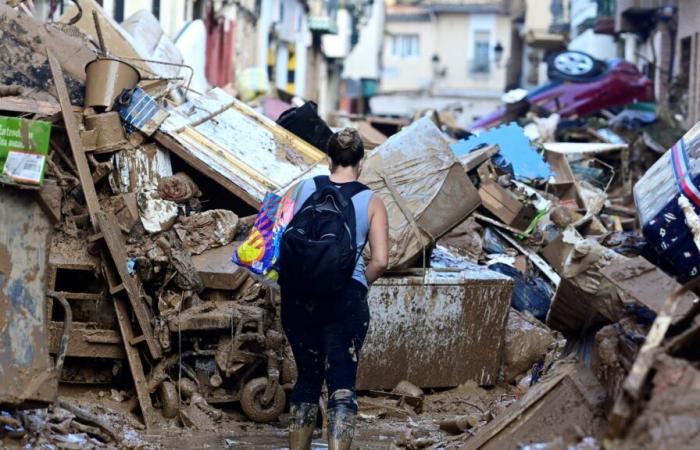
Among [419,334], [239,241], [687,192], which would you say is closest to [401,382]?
[419,334]

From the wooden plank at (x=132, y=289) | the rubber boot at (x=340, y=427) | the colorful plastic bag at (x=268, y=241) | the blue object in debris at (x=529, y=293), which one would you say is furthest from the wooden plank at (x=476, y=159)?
the rubber boot at (x=340, y=427)

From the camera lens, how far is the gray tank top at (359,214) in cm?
561

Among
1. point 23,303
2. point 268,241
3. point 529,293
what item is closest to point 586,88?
point 529,293

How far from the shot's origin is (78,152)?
7.75 metres

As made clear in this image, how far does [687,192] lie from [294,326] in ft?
6.47

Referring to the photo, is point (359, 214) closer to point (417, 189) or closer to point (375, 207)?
point (375, 207)

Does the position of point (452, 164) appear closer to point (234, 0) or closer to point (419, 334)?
point (419, 334)

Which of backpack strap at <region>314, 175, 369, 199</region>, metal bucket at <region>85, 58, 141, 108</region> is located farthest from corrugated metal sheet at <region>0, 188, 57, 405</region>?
metal bucket at <region>85, 58, 141, 108</region>

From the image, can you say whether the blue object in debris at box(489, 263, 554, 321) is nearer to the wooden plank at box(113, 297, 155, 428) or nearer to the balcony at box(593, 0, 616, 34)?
the wooden plank at box(113, 297, 155, 428)

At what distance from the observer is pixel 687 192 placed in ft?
18.8

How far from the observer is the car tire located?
20891 millimetres

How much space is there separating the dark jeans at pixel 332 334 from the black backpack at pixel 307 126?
4.10m

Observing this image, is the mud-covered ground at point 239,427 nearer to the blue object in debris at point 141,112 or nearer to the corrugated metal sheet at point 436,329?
the corrugated metal sheet at point 436,329

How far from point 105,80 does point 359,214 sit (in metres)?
3.56
